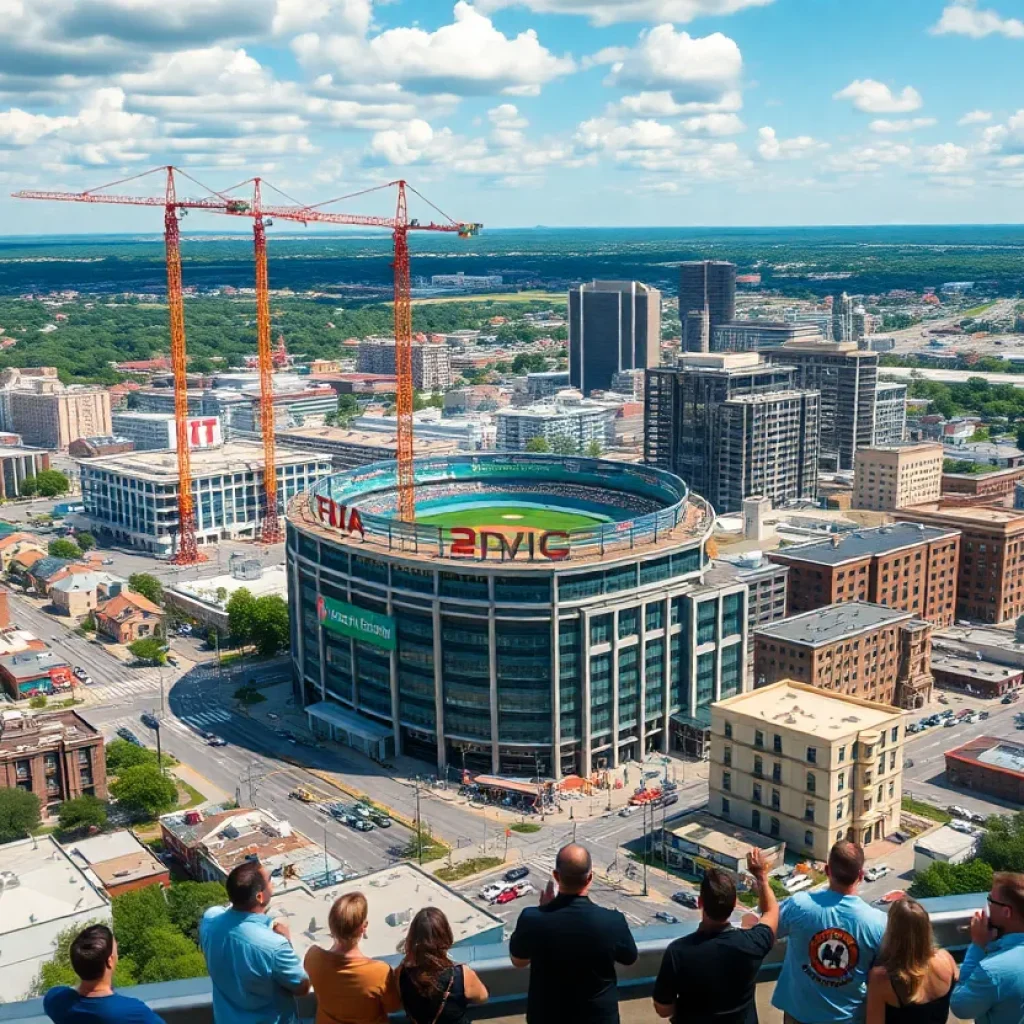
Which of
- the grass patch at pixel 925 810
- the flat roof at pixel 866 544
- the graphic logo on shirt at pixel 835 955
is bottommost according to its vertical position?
the grass patch at pixel 925 810

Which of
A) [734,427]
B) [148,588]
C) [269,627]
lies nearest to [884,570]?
[269,627]

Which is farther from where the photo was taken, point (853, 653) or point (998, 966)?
point (853, 653)

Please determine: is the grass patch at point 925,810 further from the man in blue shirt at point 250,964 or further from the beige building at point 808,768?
the man in blue shirt at point 250,964

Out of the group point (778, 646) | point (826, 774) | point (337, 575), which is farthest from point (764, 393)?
point (826, 774)

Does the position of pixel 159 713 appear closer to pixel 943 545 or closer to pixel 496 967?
pixel 943 545

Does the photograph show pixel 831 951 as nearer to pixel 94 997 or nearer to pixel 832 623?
pixel 94 997

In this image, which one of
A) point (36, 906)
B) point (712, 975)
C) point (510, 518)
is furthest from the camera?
point (510, 518)

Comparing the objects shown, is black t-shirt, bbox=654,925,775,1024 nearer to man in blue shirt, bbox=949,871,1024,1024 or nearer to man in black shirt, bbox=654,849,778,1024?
man in black shirt, bbox=654,849,778,1024

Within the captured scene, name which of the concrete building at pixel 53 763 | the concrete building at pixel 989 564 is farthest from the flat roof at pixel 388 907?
the concrete building at pixel 989 564
